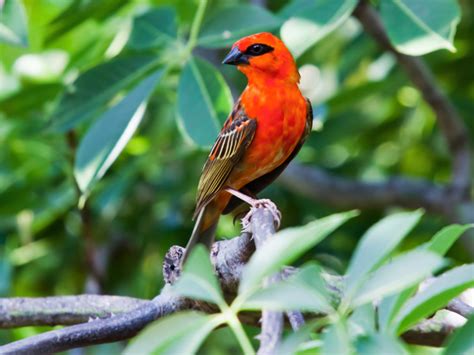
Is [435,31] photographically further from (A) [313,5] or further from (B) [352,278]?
(B) [352,278]

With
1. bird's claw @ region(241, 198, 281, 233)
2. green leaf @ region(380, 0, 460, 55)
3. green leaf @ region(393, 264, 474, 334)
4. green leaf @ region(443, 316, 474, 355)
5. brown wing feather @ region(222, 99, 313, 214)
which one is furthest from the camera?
brown wing feather @ region(222, 99, 313, 214)

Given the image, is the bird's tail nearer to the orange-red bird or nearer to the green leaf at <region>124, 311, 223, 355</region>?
the orange-red bird

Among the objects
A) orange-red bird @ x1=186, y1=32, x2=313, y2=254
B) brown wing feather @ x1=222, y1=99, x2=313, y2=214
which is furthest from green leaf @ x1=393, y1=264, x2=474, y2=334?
brown wing feather @ x1=222, y1=99, x2=313, y2=214

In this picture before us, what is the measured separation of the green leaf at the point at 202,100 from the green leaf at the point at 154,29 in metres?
0.15

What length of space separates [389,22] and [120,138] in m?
0.96

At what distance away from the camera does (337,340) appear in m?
1.23

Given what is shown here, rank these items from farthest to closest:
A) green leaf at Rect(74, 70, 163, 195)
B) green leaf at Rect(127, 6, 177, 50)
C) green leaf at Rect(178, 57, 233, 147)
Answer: green leaf at Rect(127, 6, 177, 50), green leaf at Rect(178, 57, 233, 147), green leaf at Rect(74, 70, 163, 195)

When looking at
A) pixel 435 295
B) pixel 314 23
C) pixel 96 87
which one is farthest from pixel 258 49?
pixel 435 295

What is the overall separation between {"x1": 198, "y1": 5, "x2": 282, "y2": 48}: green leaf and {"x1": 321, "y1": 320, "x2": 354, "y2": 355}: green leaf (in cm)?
192

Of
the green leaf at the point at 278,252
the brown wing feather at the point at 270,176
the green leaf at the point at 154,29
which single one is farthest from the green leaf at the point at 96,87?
the green leaf at the point at 278,252

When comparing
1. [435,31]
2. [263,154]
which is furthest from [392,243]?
[263,154]

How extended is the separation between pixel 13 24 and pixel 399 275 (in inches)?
82.5

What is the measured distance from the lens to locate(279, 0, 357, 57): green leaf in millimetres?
2902

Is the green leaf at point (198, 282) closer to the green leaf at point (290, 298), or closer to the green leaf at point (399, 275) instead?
the green leaf at point (290, 298)
